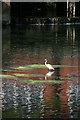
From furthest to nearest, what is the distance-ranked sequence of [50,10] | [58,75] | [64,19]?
1. [50,10]
2. [64,19]
3. [58,75]

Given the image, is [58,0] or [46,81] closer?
[46,81]

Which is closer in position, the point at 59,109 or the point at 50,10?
the point at 59,109

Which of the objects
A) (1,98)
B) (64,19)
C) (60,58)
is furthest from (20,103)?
(64,19)

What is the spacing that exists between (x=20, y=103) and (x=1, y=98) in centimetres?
65

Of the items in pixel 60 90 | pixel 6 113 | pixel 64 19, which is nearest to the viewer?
pixel 6 113

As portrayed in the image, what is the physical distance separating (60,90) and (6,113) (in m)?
2.64

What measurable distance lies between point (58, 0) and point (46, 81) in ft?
190

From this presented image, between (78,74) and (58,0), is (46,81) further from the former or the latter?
(58,0)

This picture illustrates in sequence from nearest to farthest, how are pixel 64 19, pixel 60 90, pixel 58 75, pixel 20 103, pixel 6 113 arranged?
pixel 6 113, pixel 20 103, pixel 60 90, pixel 58 75, pixel 64 19

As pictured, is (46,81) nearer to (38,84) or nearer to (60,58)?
(38,84)

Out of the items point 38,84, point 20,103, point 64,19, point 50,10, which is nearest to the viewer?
point 20,103

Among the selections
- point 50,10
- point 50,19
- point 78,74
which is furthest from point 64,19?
point 78,74

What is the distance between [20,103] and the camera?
411 inches

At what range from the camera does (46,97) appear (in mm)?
11070
